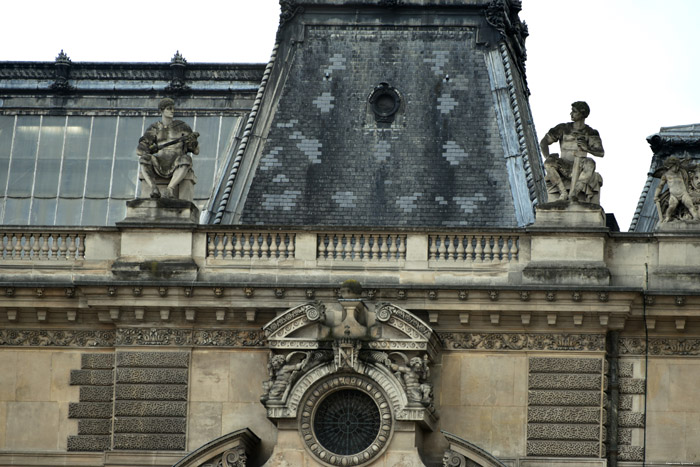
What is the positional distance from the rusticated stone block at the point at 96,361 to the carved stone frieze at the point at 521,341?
542cm

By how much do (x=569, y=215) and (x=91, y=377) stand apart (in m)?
8.17

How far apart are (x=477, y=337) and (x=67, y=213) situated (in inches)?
411

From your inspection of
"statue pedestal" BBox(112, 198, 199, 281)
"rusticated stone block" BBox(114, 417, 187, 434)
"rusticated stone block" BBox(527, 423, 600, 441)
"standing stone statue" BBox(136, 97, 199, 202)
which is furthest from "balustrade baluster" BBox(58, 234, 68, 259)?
"rusticated stone block" BBox(527, 423, 600, 441)

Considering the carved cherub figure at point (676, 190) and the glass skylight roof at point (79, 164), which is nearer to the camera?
the carved cherub figure at point (676, 190)

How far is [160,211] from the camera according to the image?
3403cm

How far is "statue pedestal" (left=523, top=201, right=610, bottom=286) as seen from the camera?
108ft

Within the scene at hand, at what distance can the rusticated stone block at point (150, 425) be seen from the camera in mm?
33312

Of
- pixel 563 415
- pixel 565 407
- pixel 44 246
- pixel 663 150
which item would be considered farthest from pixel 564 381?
pixel 663 150

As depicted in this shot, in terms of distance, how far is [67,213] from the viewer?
132 feet

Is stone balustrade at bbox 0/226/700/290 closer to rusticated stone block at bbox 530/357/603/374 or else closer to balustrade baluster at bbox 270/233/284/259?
balustrade baluster at bbox 270/233/284/259

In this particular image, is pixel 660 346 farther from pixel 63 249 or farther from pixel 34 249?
pixel 34 249

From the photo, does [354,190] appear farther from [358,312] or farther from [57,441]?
[57,441]

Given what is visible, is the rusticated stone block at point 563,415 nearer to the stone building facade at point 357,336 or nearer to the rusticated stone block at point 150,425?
the stone building facade at point 357,336

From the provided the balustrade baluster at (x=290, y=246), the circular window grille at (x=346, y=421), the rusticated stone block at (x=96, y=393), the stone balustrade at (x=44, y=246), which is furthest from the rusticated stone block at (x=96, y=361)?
the circular window grille at (x=346, y=421)
